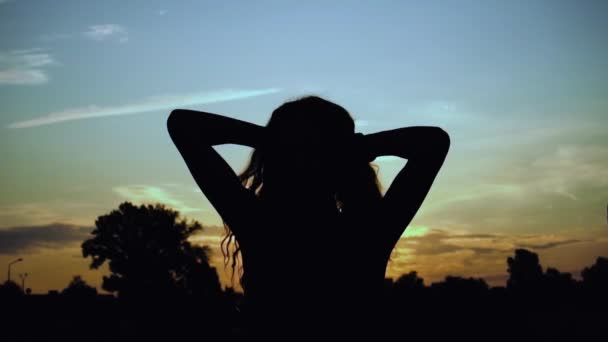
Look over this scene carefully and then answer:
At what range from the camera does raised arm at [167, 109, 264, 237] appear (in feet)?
6.95

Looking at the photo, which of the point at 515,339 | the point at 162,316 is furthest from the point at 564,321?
the point at 162,316

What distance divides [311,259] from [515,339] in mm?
17661

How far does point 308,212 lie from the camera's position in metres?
2.15

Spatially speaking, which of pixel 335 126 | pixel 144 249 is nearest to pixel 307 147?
pixel 335 126

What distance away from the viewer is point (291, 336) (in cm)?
199

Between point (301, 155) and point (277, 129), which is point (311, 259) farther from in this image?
point (277, 129)

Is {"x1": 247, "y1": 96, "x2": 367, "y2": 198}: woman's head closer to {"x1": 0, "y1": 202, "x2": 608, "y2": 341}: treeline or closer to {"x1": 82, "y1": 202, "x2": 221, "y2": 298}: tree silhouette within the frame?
{"x1": 0, "y1": 202, "x2": 608, "y2": 341}: treeline

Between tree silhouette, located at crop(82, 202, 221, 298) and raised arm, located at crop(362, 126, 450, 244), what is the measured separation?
5283 centimetres

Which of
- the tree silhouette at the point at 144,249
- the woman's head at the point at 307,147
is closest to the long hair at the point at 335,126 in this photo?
the woman's head at the point at 307,147

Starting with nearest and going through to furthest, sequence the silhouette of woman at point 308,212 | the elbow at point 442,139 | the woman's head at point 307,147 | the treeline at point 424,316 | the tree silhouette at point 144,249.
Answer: the silhouette of woman at point 308,212
the woman's head at point 307,147
the elbow at point 442,139
the treeline at point 424,316
the tree silhouette at point 144,249

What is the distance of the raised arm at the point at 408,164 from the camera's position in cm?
213

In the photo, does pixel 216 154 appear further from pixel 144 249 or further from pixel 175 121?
pixel 144 249

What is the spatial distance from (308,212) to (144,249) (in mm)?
Answer: 57315

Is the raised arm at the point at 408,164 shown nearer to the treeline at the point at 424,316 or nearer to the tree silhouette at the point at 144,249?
the treeline at the point at 424,316
